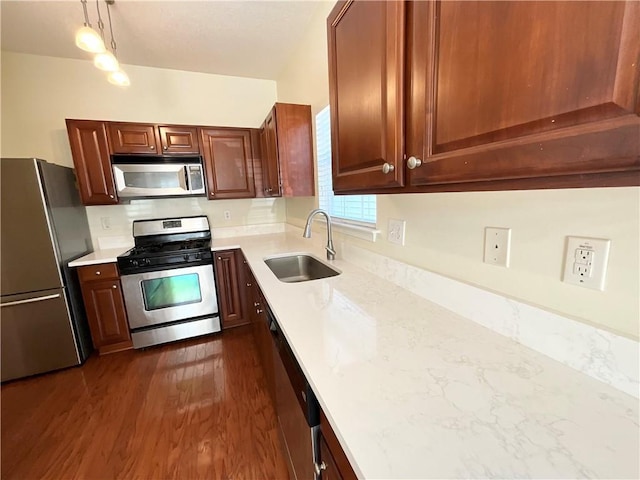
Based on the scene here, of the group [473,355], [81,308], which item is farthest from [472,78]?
[81,308]

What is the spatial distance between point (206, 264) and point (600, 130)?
257 cm

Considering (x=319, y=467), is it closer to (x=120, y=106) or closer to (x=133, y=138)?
(x=133, y=138)

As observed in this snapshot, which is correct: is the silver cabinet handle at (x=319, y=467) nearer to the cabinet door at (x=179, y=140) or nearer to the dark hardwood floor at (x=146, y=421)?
the dark hardwood floor at (x=146, y=421)

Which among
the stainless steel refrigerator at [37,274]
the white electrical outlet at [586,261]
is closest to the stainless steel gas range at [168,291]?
the stainless steel refrigerator at [37,274]

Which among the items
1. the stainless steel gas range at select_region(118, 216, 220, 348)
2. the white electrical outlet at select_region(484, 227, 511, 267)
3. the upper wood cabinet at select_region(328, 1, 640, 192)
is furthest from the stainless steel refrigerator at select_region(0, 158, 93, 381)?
the white electrical outlet at select_region(484, 227, 511, 267)

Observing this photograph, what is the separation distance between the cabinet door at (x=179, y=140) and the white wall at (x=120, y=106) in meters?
0.41

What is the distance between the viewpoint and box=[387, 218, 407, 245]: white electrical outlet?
122 cm

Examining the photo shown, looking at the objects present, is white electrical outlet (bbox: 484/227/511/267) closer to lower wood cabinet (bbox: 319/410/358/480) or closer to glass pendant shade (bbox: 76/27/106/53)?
lower wood cabinet (bbox: 319/410/358/480)

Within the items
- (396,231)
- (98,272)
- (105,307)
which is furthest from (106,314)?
(396,231)

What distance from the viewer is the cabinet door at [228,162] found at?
8.49 ft

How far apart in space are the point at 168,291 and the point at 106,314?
512 mm

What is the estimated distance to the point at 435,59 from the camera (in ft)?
1.95

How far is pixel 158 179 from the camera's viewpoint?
2.45 meters

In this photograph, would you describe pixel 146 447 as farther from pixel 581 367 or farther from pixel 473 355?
pixel 581 367
